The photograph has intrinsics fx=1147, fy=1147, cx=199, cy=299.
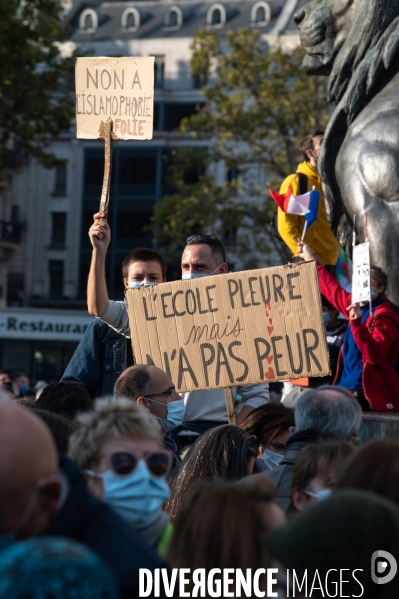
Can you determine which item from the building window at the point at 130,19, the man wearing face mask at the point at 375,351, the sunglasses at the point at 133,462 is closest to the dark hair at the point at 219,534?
the sunglasses at the point at 133,462

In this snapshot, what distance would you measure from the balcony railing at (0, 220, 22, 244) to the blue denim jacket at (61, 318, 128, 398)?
44.2m

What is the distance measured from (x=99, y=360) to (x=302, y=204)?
7.43 feet

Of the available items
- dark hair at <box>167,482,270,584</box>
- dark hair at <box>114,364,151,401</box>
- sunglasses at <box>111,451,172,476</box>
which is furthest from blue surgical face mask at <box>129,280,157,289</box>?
dark hair at <box>167,482,270,584</box>

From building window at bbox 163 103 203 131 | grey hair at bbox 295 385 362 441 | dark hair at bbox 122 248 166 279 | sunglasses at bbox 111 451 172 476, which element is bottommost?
sunglasses at bbox 111 451 172 476

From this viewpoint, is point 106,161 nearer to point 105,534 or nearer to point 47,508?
point 105,534

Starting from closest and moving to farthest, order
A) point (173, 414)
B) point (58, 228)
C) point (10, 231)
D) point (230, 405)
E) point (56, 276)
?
point (173, 414) < point (230, 405) < point (10, 231) < point (56, 276) < point (58, 228)

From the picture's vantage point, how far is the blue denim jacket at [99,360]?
6.23 m

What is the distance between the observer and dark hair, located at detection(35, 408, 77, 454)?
397cm

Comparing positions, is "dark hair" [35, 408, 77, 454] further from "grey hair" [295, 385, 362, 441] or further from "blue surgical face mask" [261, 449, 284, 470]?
"blue surgical face mask" [261, 449, 284, 470]

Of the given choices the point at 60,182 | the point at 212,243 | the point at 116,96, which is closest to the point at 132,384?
the point at 212,243

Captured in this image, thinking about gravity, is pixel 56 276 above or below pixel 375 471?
above

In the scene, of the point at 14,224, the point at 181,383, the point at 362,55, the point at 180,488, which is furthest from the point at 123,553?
the point at 14,224

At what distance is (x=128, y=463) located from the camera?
3.27m

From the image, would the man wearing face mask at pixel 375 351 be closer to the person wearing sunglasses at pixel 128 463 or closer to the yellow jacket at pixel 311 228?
the yellow jacket at pixel 311 228
